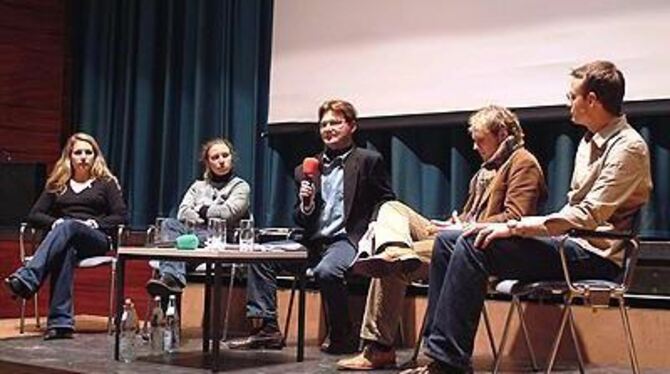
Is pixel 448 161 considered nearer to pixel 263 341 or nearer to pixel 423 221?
pixel 423 221

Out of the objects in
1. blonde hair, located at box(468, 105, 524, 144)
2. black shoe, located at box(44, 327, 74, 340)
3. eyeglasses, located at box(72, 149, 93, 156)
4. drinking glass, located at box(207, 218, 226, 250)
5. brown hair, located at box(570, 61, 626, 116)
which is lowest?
black shoe, located at box(44, 327, 74, 340)

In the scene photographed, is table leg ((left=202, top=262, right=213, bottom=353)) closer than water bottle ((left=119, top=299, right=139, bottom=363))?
No

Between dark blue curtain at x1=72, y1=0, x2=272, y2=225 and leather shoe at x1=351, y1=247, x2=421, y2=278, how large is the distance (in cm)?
208

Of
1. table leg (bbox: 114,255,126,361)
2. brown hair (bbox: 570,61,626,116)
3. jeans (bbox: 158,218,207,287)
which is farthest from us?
jeans (bbox: 158,218,207,287)

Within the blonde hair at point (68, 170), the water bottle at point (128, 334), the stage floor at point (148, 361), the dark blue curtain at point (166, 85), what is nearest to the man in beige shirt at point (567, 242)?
the stage floor at point (148, 361)

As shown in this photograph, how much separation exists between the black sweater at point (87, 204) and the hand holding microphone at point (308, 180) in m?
1.10

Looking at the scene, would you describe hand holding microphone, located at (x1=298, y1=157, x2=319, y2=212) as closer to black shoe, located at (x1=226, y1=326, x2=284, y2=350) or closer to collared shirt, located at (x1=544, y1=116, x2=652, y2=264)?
black shoe, located at (x1=226, y1=326, x2=284, y2=350)

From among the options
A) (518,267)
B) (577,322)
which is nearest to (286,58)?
(577,322)

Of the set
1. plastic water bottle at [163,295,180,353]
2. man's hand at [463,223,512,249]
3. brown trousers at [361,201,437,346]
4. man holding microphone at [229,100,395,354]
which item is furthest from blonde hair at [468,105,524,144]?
plastic water bottle at [163,295,180,353]

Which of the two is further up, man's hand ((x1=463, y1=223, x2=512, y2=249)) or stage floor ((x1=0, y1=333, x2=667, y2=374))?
man's hand ((x1=463, y1=223, x2=512, y2=249))

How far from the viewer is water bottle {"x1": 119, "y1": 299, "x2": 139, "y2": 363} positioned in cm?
375

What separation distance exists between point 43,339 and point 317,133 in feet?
5.64

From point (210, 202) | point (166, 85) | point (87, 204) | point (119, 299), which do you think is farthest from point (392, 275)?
point (166, 85)

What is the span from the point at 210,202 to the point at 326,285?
99cm
